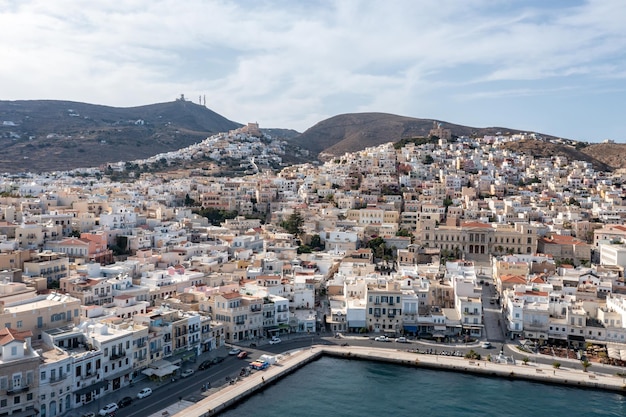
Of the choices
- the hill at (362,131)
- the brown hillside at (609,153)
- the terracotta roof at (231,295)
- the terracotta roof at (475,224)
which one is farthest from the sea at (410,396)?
the hill at (362,131)

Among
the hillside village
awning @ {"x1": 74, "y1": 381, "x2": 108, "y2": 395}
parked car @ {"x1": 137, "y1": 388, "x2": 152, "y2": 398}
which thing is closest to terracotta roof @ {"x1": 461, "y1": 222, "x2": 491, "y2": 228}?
the hillside village

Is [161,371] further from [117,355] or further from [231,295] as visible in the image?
[231,295]

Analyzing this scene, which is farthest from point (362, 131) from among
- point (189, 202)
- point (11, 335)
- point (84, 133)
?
point (11, 335)

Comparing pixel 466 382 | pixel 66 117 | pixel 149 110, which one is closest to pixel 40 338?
pixel 466 382

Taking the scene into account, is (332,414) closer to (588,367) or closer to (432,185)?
(588,367)

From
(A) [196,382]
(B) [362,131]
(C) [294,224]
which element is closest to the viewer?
(A) [196,382]

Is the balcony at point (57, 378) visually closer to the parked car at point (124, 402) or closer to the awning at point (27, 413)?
the awning at point (27, 413)

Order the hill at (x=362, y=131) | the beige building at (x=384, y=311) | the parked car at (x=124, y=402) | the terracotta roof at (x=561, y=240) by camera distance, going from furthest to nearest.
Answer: the hill at (x=362, y=131) → the terracotta roof at (x=561, y=240) → the beige building at (x=384, y=311) → the parked car at (x=124, y=402)

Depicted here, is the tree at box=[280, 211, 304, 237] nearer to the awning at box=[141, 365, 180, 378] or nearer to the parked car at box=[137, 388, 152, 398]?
the awning at box=[141, 365, 180, 378]
